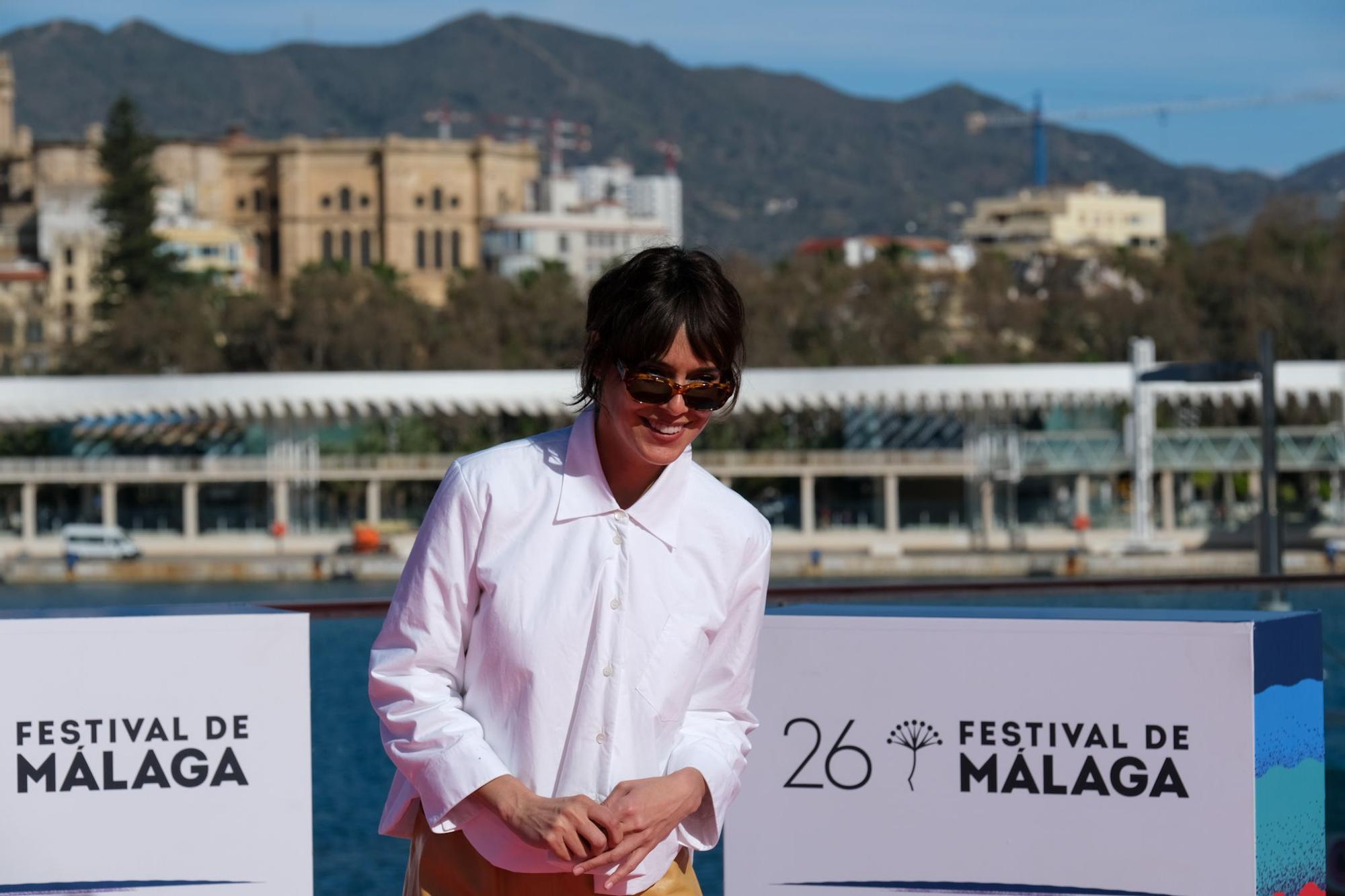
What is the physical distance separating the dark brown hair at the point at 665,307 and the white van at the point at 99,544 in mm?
40165

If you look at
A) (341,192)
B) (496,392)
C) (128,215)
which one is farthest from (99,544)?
(341,192)

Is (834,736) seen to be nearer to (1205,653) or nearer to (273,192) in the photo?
(1205,653)

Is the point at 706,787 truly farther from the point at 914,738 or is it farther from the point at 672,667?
the point at 914,738

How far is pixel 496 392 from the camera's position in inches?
1751

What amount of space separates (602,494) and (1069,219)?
129 metres

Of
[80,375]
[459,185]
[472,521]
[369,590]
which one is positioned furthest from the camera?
[459,185]

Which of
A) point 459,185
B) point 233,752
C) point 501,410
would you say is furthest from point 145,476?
point 459,185

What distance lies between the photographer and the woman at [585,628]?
2.73 meters

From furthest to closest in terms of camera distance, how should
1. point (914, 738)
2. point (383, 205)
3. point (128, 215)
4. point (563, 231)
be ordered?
point (383, 205), point (563, 231), point (128, 215), point (914, 738)

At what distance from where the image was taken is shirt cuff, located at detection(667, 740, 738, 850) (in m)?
2.82

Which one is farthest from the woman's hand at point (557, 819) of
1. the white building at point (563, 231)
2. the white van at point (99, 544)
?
the white building at point (563, 231)

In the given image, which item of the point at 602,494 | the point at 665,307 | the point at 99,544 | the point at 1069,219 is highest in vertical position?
the point at 1069,219

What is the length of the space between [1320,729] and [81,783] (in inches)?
88.6

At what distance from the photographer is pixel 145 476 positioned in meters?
43.7
